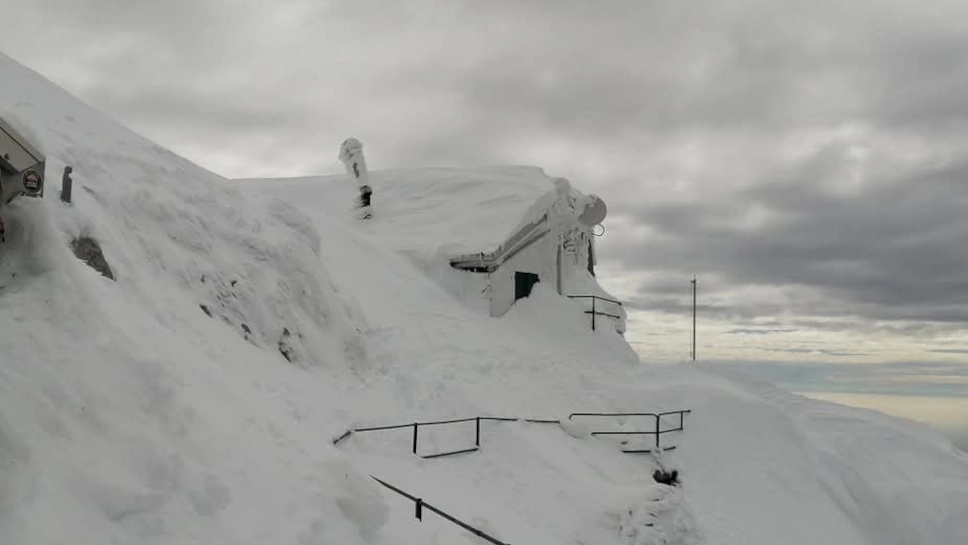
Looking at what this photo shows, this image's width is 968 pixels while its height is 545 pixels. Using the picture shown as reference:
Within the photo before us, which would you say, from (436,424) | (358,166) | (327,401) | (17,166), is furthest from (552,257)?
(17,166)

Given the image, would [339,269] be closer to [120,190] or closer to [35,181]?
[120,190]

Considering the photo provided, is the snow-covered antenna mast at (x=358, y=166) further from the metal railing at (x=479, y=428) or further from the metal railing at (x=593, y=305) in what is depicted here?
the metal railing at (x=479, y=428)

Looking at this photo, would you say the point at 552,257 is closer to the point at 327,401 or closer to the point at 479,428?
the point at 479,428

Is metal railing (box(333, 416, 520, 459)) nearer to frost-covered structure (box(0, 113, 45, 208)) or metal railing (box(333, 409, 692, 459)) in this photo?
metal railing (box(333, 409, 692, 459))

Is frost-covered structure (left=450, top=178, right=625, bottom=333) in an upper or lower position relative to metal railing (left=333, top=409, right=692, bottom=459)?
upper

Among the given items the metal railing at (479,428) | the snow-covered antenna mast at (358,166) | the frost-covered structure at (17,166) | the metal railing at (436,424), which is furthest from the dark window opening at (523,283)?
the frost-covered structure at (17,166)

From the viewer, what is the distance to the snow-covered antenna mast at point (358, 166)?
33.1 metres

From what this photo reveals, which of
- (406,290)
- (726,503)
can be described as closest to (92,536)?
(726,503)

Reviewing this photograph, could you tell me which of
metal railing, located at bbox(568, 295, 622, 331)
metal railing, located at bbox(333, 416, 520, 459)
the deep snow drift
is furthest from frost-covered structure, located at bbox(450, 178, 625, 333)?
metal railing, located at bbox(333, 416, 520, 459)

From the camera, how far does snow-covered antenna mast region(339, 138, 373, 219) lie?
33.1 metres

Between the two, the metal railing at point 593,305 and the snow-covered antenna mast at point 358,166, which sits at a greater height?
the snow-covered antenna mast at point 358,166

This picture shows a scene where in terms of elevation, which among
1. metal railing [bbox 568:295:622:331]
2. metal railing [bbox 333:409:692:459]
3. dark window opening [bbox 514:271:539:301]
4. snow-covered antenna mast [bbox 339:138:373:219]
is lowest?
metal railing [bbox 333:409:692:459]

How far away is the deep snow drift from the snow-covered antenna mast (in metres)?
4.17

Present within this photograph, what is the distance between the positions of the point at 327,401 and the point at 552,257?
13838mm
